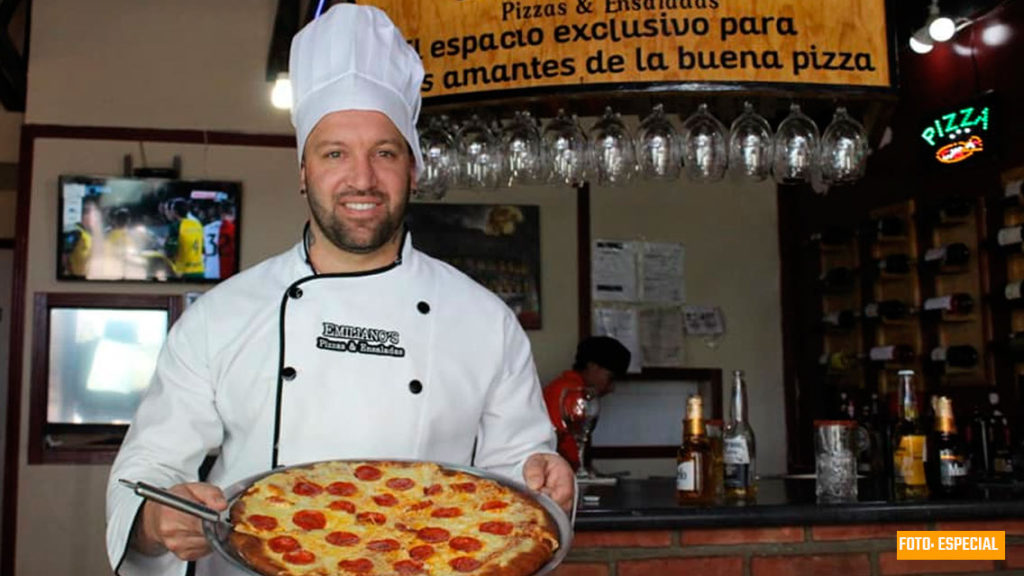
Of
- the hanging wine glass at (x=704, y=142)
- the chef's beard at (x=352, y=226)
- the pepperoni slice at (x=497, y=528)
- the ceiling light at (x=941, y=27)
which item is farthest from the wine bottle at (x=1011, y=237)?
the pepperoni slice at (x=497, y=528)

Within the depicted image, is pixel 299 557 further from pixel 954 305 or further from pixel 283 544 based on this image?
pixel 954 305

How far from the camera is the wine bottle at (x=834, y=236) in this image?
5641mm

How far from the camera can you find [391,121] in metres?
1.72

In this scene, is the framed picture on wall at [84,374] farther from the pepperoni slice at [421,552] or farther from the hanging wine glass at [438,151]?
the pepperoni slice at [421,552]

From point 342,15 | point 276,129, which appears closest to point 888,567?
point 342,15

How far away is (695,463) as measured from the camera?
2.69 metres

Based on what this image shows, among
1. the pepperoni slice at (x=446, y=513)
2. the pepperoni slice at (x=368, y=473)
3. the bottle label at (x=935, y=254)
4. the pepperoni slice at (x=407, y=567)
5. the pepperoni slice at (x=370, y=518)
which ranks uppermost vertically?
the bottle label at (x=935, y=254)

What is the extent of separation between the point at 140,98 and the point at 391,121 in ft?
12.3

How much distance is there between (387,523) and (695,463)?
1370mm

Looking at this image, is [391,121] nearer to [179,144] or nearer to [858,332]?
[179,144]

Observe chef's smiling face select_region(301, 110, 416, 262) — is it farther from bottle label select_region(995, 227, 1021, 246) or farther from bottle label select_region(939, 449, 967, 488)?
bottle label select_region(995, 227, 1021, 246)

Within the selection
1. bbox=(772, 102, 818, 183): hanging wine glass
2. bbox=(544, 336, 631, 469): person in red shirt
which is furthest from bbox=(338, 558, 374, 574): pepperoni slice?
bbox=(544, 336, 631, 469): person in red shirt

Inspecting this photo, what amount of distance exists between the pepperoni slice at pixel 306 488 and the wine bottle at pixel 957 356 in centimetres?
403

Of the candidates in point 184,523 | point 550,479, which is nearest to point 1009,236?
point 550,479
